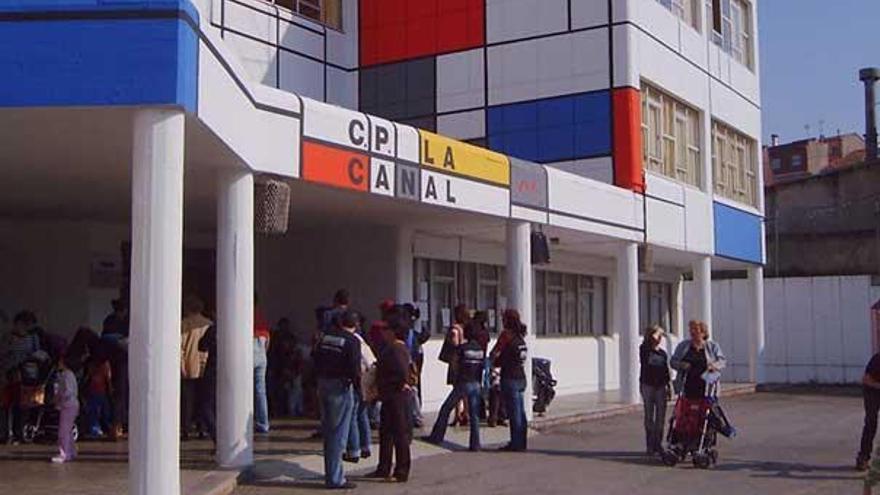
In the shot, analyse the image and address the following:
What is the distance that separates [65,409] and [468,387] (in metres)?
4.79

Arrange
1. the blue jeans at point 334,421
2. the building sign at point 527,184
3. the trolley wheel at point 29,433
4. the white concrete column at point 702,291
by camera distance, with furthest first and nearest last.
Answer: the white concrete column at point 702,291, the building sign at point 527,184, the trolley wheel at point 29,433, the blue jeans at point 334,421

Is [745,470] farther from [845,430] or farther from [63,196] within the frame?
[63,196]

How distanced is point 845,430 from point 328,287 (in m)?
8.54

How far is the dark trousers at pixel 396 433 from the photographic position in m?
11.8

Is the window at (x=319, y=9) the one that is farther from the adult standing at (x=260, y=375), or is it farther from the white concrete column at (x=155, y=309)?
the white concrete column at (x=155, y=309)

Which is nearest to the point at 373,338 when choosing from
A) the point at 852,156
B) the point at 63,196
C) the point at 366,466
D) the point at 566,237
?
the point at 366,466

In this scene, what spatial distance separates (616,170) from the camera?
22.7m

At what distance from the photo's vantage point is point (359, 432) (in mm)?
13141

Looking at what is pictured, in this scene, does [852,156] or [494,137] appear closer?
[494,137]

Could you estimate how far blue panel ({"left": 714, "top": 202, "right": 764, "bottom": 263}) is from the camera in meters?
27.3

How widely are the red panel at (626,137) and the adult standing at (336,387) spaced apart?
12028 mm

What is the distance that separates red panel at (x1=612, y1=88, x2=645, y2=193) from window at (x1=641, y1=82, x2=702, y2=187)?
0.72 metres

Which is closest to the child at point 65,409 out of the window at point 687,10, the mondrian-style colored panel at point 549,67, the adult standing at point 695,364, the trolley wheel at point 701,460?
the adult standing at point 695,364

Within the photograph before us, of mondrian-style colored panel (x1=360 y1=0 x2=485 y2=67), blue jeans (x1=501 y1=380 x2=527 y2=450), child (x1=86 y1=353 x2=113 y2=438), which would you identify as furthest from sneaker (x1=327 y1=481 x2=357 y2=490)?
mondrian-style colored panel (x1=360 y1=0 x2=485 y2=67)
